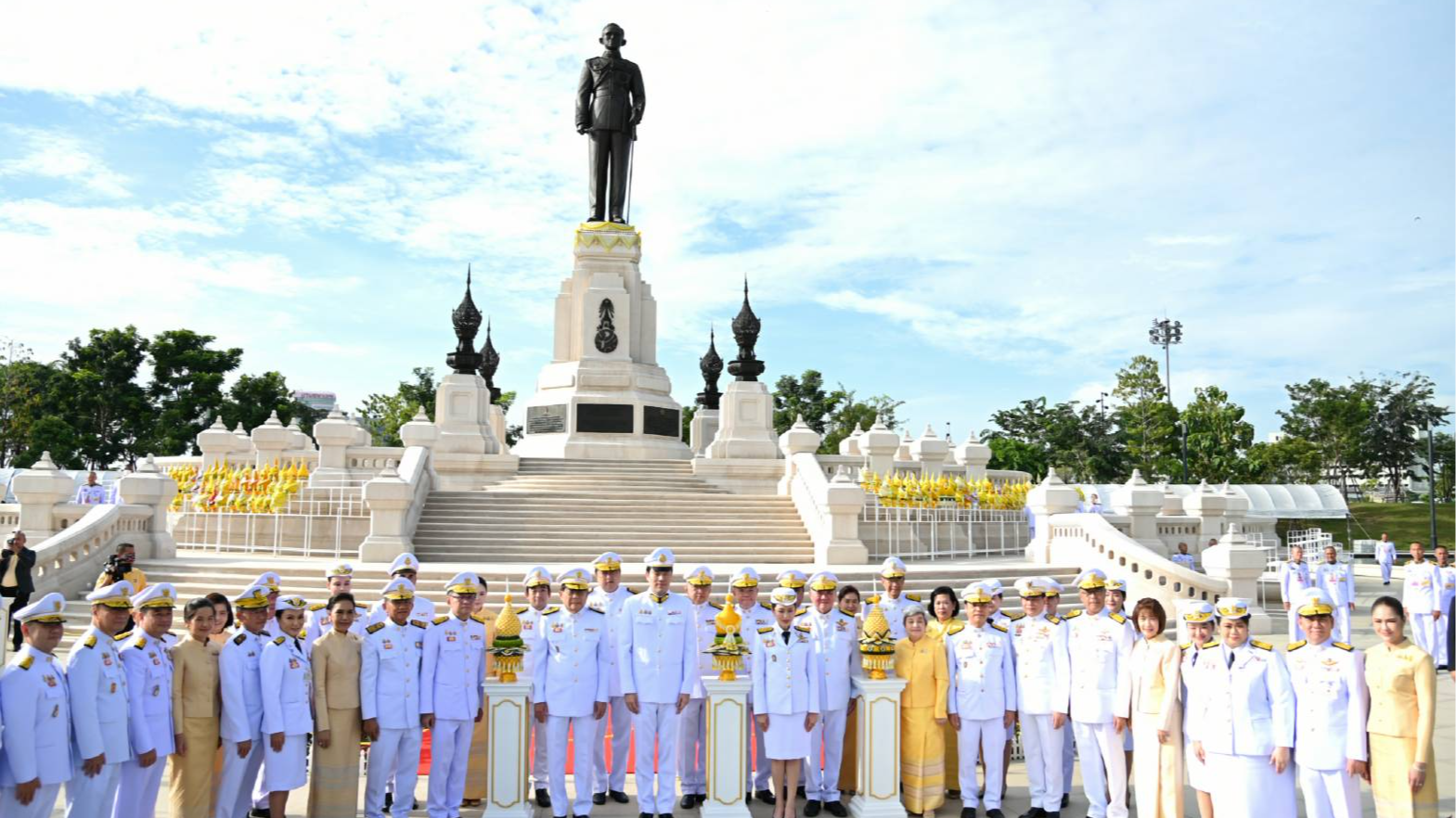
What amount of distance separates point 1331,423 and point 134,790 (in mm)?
65249

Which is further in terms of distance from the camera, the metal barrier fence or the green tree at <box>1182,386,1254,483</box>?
the green tree at <box>1182,386,1254,483</box>

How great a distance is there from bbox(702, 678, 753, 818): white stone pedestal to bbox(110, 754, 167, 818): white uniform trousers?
3507 millimetres

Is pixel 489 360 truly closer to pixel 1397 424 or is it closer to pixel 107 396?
pixel 107 396

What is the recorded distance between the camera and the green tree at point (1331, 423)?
57594 mm

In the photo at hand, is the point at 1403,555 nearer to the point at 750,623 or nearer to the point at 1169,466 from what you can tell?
the point at 1169,466

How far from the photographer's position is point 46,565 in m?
13.6

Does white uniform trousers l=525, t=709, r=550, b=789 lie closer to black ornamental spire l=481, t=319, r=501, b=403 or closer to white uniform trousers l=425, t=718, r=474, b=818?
white uniform trousers l=425, t=718, r=474, b=818

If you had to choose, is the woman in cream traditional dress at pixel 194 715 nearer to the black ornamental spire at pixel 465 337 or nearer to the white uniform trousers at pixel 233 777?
the white uniform trousers at pixel 233 777

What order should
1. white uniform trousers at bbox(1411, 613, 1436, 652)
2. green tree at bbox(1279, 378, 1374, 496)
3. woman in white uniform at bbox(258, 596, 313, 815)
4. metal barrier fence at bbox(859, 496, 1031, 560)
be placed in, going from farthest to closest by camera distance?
1. green tree at bbox(1279, 378, 1374, 496)
2. metal barrier fence at bbox(859, 496, 1031, 560)
3. white uniform trousers at bbox(1411, 613, 1436, 652)
4. woman in white uniform at bbox(258, 596, 313, 815)

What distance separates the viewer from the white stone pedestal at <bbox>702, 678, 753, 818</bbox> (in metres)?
6.90

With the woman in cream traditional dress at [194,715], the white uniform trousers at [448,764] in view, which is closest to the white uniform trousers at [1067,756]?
the white uniform trousers at [448,764]

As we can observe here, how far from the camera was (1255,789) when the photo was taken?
5.94 meters

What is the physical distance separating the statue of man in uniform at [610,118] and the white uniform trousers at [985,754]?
2275 cm

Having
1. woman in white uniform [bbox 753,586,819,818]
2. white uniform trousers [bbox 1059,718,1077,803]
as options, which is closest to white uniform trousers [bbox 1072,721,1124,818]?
white uniform trousers [bbox 1059,718,1077,803]
